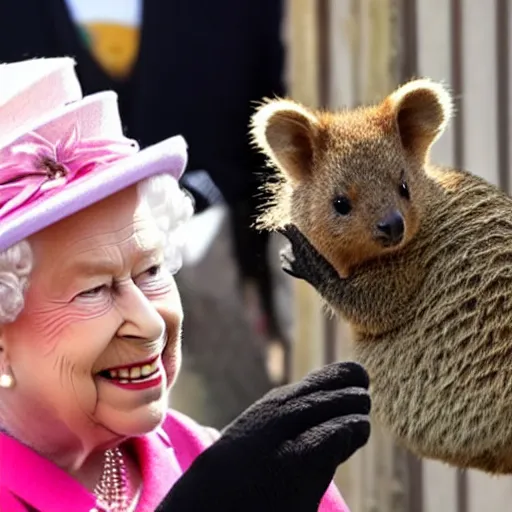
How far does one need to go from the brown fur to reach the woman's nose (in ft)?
0.67

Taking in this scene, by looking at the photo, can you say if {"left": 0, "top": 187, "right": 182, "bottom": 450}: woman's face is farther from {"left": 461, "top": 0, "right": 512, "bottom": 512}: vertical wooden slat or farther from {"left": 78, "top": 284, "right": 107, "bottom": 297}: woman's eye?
{"left": 461, "top": 0, "right": 512, "bottom": 512}: vertical wooden slat

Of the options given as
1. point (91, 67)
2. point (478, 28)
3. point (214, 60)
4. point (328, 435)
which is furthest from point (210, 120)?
point (328, 435)

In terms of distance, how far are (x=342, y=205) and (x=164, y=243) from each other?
186mm

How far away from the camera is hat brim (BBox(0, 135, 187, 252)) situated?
0.94 metres

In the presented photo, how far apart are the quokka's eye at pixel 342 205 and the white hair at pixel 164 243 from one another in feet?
0.49

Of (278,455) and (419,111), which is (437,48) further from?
(278,455)

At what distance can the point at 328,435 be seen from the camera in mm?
976

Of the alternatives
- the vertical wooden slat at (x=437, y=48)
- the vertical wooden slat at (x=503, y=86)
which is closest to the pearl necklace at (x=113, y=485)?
the vertical wooden slat at (x=437, y=48)

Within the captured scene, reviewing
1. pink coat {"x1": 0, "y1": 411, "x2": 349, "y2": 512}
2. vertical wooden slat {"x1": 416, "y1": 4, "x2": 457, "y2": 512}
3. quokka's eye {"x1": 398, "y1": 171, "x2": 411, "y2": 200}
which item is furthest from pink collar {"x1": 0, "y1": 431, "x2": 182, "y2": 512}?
vertical wooden slat {"x1": 416, "y1": 4, "x2": 457, "y2": 512}

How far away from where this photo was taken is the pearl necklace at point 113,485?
1057 millimetres

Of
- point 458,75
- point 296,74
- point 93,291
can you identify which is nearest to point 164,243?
point 93,291

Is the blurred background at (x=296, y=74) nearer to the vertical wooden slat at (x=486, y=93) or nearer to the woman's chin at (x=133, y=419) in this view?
the vertical wooden slat at (x=486, y=93)

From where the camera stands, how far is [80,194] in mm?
954

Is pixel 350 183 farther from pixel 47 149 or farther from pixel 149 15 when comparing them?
pixel 149 15
